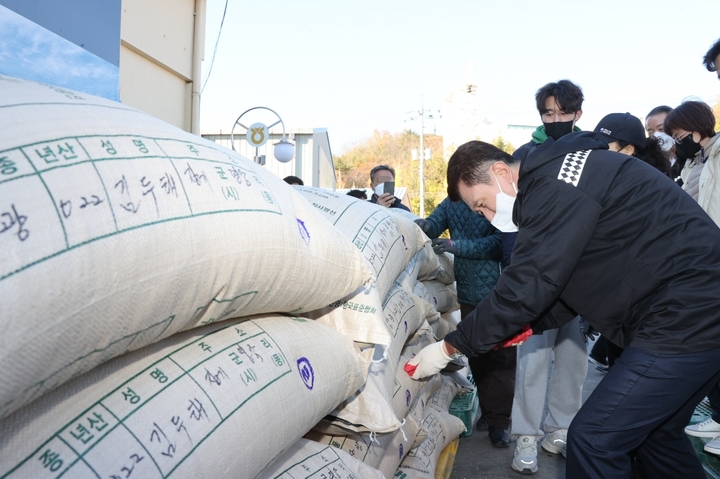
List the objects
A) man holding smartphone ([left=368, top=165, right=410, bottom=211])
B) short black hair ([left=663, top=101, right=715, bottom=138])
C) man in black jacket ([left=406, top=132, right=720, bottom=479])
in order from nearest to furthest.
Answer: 1. man in black jacket ([left=406, top=132, right=720, bottom=479])
2. short black hair ([left=663, top=101, right=715, bottom=138])
3. man holding smartphone ([left=368, top=165, right=410, bottom=211])

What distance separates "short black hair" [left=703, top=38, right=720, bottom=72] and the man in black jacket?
1.41 meters

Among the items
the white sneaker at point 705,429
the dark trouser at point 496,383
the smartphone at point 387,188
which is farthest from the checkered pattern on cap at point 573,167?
the smartphone at point 387,188

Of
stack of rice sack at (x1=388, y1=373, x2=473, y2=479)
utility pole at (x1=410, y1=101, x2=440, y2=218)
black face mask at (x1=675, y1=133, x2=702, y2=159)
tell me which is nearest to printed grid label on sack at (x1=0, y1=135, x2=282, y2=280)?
stack of rice sack at (x1=388, y1=373, x2=473, y2=479)

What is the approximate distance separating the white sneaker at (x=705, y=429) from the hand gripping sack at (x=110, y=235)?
2555mm

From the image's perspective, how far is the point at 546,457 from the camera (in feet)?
10.3

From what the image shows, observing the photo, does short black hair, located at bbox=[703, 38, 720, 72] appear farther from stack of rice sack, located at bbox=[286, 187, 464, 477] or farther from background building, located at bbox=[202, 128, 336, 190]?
background building, located at bbox=[202, 128, 336, 190]

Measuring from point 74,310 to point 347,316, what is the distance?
109cm

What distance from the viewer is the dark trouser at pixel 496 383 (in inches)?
132

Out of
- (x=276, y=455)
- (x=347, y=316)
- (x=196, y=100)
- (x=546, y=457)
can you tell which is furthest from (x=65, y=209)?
(x=196, y=100)

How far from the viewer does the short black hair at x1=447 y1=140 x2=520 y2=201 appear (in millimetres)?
2346

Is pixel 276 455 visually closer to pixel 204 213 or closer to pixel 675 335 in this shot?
pixel 204 213

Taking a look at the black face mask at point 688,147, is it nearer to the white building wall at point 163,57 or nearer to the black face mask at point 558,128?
the black face mask at point 558,128

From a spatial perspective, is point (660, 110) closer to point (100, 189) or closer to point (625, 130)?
point (625, 130)

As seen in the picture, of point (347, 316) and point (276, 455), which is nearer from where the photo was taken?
point (276, 455)
